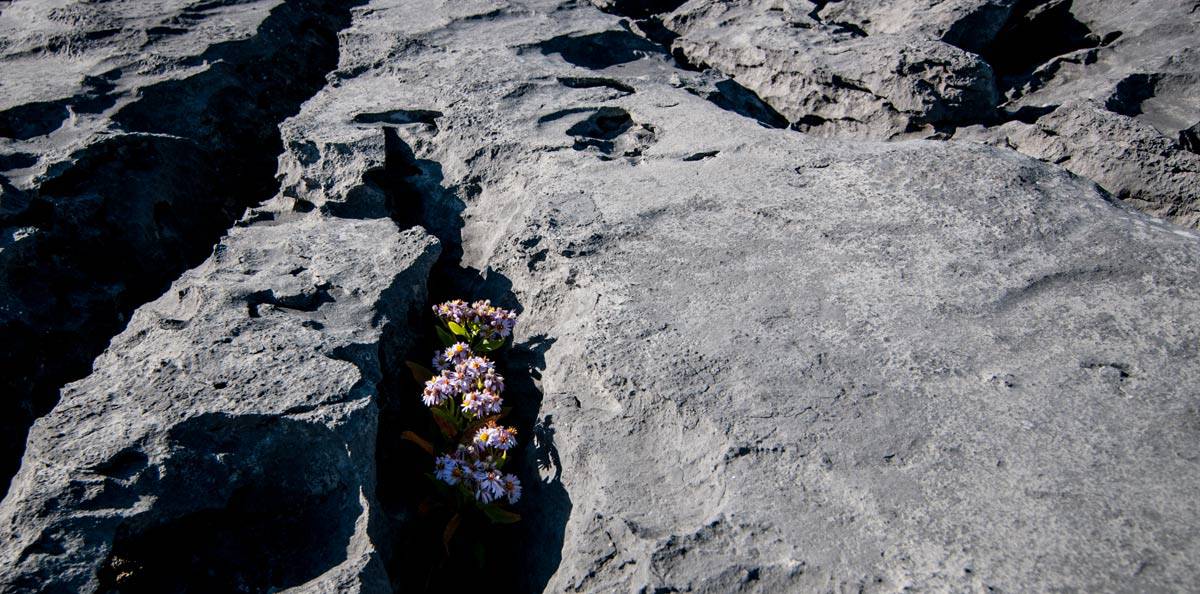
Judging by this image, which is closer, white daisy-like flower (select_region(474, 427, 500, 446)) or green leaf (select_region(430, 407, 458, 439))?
white daisy-like flower (select_region(474, 427, 500, 446))

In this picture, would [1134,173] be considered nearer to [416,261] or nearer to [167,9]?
[416,261]

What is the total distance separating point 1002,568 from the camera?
6.39 feet

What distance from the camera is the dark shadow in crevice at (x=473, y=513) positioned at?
2.52 m

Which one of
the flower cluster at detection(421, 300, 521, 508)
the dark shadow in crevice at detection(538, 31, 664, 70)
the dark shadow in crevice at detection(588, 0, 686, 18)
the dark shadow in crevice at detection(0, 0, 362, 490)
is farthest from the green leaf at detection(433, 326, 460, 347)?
the dark shadow in crevice at detection(588, 0, 686, 18)

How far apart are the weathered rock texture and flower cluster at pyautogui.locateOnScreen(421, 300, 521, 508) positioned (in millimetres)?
2650

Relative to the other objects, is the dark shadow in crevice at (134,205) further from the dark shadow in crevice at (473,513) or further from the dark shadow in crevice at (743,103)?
the dark shadow in crevice at (743,103)

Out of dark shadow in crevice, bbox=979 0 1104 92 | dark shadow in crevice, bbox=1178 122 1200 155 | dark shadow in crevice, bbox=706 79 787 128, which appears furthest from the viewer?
dark shadow in crevice, bbox=979 0 1104 92

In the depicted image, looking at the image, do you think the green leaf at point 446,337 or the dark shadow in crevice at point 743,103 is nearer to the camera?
the green leaf at point 446,337

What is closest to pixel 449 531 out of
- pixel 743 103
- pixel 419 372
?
pixel 419 372

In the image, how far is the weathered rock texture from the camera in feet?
12.6

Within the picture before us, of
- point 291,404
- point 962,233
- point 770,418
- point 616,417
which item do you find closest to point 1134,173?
point 962,233

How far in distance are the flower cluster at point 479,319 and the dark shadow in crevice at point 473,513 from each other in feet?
0.34

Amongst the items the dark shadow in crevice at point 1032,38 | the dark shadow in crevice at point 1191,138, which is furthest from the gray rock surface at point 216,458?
the dark shadow in crevice at point 1032,38

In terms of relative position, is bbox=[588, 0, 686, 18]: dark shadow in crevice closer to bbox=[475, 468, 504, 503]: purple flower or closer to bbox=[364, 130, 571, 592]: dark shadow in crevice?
bbox=[364, 130, 571, 592]: dark shadow in crevice
